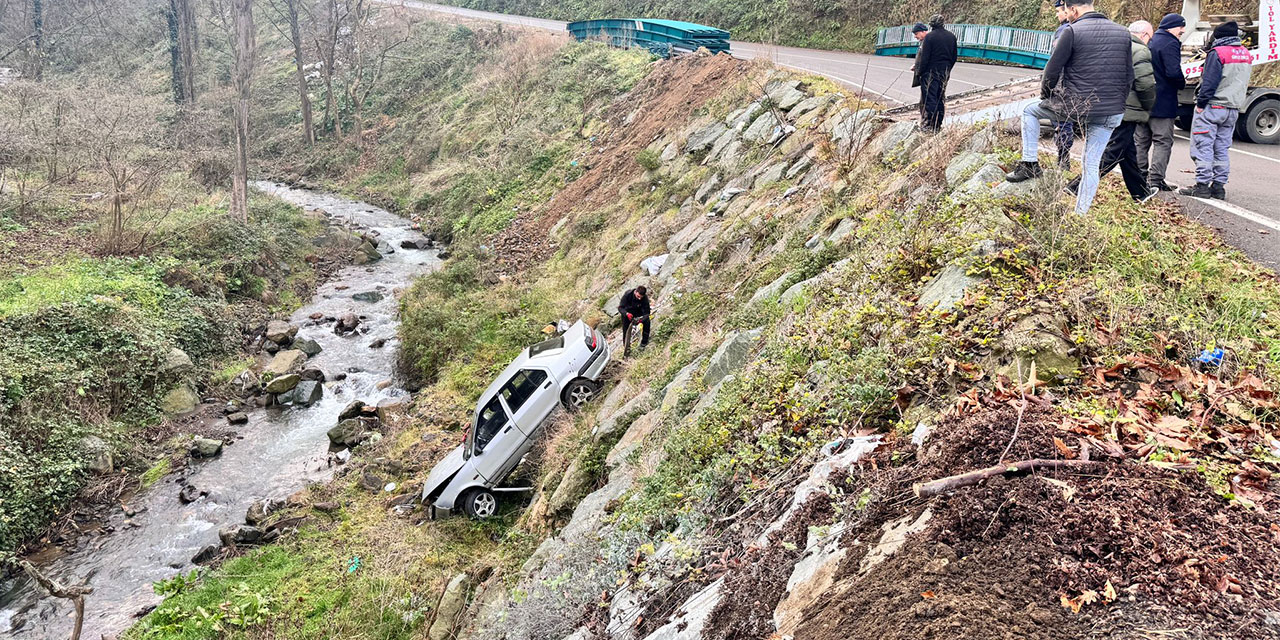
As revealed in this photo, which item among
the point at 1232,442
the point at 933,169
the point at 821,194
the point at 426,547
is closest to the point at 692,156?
the point at 821,194

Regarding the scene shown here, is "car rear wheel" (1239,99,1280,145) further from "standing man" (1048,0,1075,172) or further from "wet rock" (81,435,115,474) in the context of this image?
"wet rock" (81,435,115,474)

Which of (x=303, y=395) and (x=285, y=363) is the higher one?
Answer: (x=285, y=363)

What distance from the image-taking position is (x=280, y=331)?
1681 centimetres

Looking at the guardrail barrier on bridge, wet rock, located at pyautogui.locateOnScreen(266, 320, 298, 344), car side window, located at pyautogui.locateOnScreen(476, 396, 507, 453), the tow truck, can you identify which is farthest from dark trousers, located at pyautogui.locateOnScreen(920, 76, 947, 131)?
wet rock, located at pyautogui.locateOnScreen(266, 320, 298, 344)

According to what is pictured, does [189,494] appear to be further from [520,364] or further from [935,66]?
[935,66]

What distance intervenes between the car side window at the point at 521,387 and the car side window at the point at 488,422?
17 centimetres

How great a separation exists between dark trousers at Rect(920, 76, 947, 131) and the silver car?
5819 millimetres

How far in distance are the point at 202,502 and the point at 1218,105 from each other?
48.2 feet

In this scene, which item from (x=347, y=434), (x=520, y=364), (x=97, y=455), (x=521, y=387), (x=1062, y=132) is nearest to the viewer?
(x=1062, y=132)

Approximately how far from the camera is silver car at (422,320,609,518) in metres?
9.94

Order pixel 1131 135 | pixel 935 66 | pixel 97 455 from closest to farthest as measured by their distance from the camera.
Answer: pixel 1131 135, pixel 935 66, pixel 97 455

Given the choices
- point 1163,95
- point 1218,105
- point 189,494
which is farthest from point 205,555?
point 1218,105

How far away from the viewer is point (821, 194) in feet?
35.3

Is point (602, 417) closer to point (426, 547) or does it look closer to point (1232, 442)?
point (426, 547)
